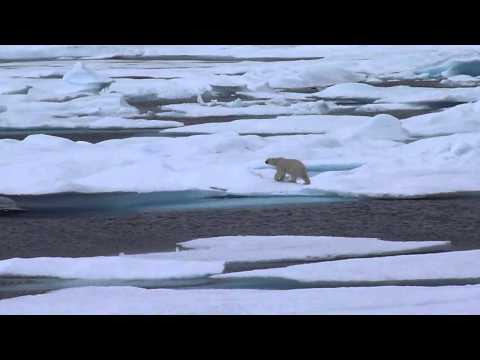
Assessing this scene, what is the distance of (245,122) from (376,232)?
5679 millimetres

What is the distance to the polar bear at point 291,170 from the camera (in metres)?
7.79

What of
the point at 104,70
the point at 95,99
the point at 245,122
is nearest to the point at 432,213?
the point at 245,122

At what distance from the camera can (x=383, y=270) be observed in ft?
17.2

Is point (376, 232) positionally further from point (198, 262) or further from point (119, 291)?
point (119, 291)

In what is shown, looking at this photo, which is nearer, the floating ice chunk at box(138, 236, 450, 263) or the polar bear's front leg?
the floating ice chunk at box(138, 236, 450, 263)

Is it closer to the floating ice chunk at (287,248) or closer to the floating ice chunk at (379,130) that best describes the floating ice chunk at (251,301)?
the floating ice chunk at (287,248)

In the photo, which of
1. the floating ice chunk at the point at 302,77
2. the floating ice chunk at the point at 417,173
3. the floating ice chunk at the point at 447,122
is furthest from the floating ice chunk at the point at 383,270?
the floating ice chunk at the point at 302,77

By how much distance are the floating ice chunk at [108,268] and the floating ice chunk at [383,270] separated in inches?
8.3

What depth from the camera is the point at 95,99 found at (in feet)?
45.5

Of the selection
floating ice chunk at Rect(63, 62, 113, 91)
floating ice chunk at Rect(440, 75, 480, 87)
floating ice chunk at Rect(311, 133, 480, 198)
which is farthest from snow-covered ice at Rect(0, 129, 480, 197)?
floating ice chunk at Rect(440, 75, 480, 87)

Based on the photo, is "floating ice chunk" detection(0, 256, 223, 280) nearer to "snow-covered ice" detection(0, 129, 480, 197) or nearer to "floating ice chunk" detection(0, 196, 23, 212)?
"floating ice chunk" detection(0, 196, 23, 212)

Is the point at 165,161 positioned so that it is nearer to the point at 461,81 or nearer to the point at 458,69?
the point at 461,81

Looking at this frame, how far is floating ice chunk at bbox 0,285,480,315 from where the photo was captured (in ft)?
14.7

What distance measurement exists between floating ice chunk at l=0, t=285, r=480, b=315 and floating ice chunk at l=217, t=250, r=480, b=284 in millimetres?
244
